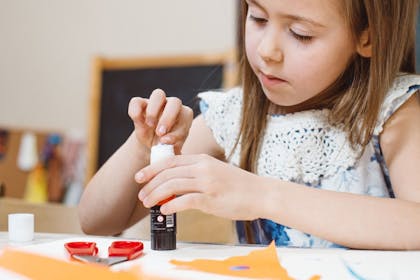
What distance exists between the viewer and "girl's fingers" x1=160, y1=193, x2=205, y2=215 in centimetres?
72

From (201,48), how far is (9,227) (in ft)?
5.14

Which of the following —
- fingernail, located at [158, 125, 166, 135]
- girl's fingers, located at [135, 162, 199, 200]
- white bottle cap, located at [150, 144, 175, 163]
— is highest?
fingernail, located at [158, 125, 166, 135]

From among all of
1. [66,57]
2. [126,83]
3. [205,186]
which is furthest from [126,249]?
[66,57]

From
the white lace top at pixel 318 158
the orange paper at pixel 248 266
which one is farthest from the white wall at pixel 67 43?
the orange paper at pixel 248 266

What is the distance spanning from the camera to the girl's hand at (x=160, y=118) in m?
0.82

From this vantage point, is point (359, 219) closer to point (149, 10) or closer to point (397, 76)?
point (397, 76)

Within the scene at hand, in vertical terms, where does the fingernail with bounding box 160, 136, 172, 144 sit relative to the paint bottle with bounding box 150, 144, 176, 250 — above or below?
above

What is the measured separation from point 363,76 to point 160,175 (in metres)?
0.41

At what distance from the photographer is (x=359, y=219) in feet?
2.52

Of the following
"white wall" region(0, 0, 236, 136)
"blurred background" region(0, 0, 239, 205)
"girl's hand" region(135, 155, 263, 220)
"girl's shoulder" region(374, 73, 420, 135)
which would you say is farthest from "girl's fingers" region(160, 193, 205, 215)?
"white wall" region(0, 0, 236, 136)

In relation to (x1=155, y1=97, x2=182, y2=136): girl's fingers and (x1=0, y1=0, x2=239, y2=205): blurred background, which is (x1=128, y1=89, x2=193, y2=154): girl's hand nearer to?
(x1=155, y1=97, x2=182, y2=136): girl's fingers

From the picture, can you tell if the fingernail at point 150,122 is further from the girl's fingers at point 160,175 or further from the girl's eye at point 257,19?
the girl's eye at point 257,19

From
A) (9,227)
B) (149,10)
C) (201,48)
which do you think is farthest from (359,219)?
(149,10)

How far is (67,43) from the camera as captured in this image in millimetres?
2480
